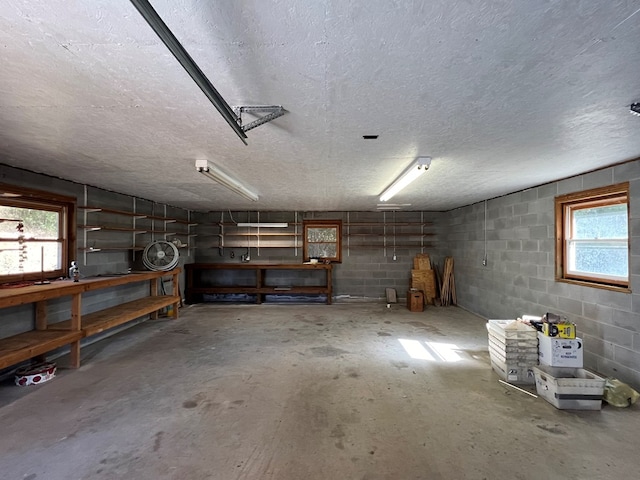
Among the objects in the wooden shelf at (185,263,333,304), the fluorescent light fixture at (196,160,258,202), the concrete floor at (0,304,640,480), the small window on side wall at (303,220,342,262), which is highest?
the fluorescent light fixture at (196,160,258,202)

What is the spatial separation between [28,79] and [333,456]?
278 centimetres

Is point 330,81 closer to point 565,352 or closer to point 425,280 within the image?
point 565,352

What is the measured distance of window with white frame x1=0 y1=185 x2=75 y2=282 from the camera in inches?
125

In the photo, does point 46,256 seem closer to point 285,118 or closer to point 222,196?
point 222,196

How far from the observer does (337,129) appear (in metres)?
2.14

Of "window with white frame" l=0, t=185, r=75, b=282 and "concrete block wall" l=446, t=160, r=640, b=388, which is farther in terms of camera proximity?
"window with white frame" l=0, t=185, r=75, b=282

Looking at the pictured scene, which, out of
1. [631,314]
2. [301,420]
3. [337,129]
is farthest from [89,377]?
[631,314]

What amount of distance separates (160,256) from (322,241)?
3621mm

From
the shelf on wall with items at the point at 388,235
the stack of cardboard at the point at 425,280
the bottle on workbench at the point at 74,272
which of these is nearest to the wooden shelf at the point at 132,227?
the bottle on workbench at the point at 74,272

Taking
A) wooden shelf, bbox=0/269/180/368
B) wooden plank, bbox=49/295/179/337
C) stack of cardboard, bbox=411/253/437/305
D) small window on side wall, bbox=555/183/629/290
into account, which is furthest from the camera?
stack of cardboard, bbox=411/253/437/305

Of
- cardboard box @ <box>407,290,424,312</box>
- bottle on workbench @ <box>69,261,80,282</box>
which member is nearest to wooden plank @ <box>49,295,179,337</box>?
bottle on workbench @ <box>69,261,80,282</box>

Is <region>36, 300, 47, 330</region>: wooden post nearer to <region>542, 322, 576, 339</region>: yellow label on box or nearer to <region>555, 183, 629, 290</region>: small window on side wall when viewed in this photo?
<region>542, 322, 576, 339</region>: yellow label on box

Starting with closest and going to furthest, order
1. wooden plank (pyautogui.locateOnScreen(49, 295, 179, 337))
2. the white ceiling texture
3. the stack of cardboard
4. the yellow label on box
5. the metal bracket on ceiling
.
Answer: the white ceiling texture
the metal bracket on ceiling
the yellow label on box
wooden plank (pyautogui.locateOnScreen(49, 295, 179, 337))
the stack of cardboard

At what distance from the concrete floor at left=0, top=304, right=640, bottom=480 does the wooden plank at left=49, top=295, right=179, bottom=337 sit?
40 cm
